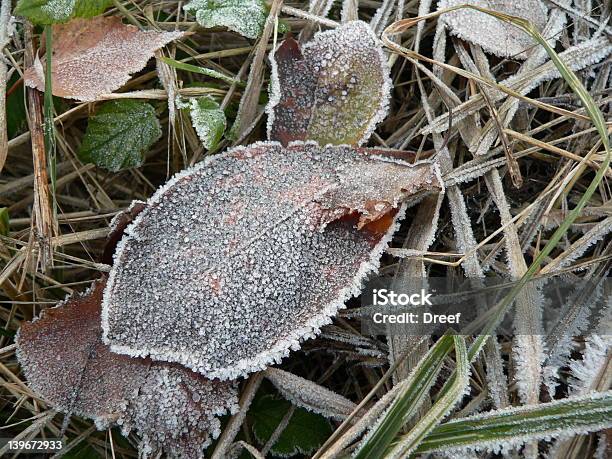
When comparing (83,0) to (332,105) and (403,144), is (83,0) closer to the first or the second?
(332,105)

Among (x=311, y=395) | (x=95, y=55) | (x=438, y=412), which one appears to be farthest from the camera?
→ (x=95, y=55)

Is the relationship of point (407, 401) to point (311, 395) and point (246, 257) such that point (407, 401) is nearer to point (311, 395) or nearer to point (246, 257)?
point (311, 395)

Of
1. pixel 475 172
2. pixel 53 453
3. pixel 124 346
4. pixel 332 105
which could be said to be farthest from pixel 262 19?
pixel 53 453

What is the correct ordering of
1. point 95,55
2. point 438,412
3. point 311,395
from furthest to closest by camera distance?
point 95,55 → point 311,395 → point 438,412

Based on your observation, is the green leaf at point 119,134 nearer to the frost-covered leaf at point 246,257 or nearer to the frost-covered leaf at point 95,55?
the frost-covered leaf at point 95,55

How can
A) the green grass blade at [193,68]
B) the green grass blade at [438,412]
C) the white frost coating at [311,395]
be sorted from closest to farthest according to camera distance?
the green grass blade at [438,412] → the white frost coating at [311,395] → the green grass blade at [193,68]

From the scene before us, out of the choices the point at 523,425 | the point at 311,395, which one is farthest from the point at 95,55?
the point at 523,425

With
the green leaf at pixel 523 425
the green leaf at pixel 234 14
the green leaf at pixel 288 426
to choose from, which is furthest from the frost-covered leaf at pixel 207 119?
the green leaf at pixel 523 425
